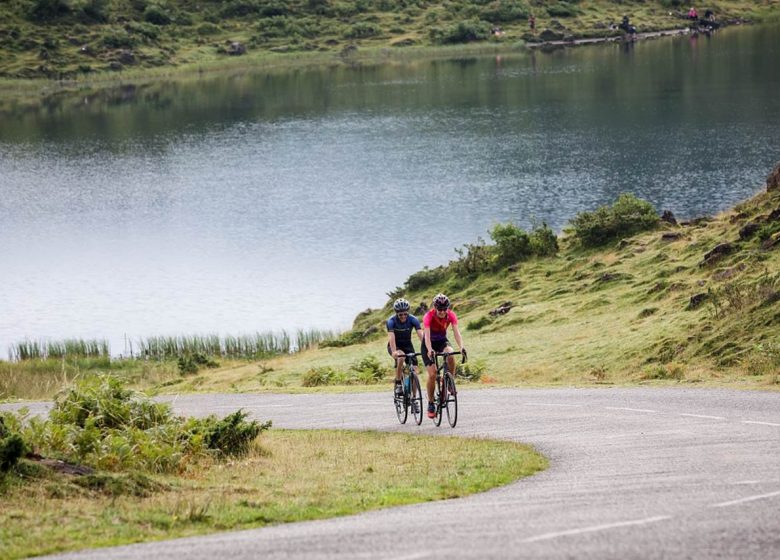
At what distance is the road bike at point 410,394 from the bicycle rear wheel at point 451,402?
0.65m

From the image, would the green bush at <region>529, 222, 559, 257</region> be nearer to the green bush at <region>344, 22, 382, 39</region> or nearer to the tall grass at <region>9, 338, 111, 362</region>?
the tall grass at <region>9, 338, 111, 362</region>

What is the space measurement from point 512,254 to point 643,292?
11.5 m

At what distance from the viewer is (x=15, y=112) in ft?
470

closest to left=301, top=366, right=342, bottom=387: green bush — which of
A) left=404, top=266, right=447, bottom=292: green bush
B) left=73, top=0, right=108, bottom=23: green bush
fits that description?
left=404, top=266, right=447, bottom=292: green bush

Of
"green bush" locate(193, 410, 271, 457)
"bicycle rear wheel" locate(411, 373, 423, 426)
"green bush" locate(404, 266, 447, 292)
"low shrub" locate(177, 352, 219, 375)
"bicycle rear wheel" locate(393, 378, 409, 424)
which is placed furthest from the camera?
"green bush" locate(404, 266, 447, 292)

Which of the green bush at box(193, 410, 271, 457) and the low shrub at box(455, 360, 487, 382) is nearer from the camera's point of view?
the green bush at box(193, 410, 271, 457)

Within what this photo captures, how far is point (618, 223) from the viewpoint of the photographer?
51938 millimetres

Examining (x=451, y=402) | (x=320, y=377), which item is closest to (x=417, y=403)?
(x=451, y=402)

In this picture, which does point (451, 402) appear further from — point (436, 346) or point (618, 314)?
point (618, 314)

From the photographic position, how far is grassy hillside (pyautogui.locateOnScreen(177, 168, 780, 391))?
32875mm

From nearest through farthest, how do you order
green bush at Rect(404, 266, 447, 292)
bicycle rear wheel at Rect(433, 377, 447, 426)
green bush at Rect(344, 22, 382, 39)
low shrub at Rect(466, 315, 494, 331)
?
bicycle rear wheel at Rect(433, 377, 447, 426)
low shrub at Rect(466, 315, 494, 331)
green bush at Rect(404, 266, 447, 292)
green bush at Rect(344, 22, 382, 39)

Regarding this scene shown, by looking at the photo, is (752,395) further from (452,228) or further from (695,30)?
(695,30)

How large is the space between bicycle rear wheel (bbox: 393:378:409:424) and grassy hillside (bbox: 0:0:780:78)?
493ft

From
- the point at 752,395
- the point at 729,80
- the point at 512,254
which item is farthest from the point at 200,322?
the point at 729,80
